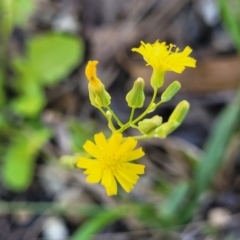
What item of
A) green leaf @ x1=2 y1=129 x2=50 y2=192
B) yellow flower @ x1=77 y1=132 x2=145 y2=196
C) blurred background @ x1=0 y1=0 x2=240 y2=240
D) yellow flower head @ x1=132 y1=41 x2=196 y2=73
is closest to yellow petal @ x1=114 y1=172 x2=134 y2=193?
yellow flower @ x1=77 y1=132 x2=145 y2=196

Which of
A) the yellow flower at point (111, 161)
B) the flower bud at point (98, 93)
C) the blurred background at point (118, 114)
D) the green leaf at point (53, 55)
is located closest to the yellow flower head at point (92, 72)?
the flower bud at point (98, 93)

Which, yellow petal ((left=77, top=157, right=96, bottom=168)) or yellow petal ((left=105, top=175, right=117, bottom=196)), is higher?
yellow petal ((left=77, top=157, right=96, bottom=168))

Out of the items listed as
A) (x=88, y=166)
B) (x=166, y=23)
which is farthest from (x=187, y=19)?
(x=88, y=166)

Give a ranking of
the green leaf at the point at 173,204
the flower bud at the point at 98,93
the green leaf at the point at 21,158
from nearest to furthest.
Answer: the flower bud at the point at 98,93 → the green leaf at the point at 173,204 → the green leaf at the point at 21,158

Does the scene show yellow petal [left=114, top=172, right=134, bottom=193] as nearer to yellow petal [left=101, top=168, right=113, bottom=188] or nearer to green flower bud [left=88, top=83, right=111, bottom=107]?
yellow petal [left=101, top=168, right=113, bottom=188]

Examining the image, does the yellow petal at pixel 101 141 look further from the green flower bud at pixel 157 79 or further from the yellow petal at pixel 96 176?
the green flower bud at pixel 157 79

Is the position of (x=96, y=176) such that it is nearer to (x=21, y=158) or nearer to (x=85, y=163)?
(x=85, y=163)
